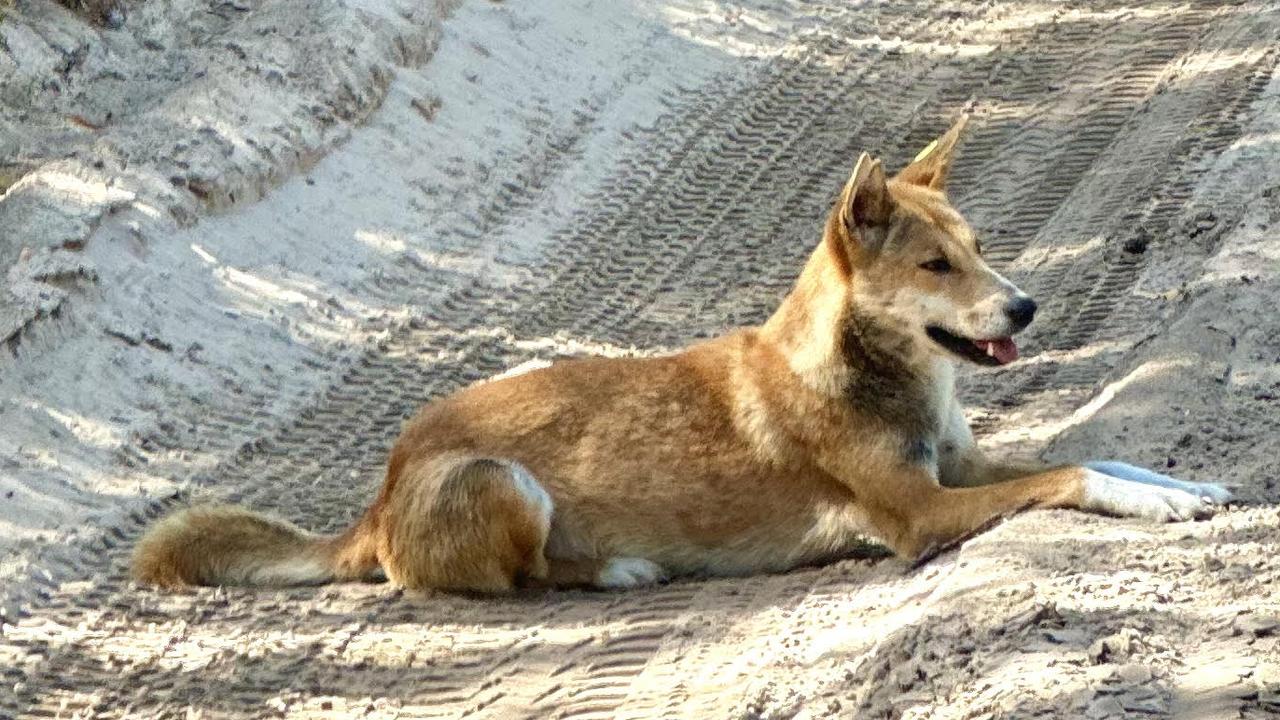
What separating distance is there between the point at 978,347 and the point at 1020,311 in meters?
0.21

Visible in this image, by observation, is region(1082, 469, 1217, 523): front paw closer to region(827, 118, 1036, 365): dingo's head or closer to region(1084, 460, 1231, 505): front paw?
region(1084, 460, 1231, 505): front paw

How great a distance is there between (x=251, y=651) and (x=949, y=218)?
9.30ft

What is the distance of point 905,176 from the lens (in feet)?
23.2

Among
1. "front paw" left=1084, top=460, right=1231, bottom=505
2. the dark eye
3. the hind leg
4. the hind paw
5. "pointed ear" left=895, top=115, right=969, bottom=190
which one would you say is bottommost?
the hind paw

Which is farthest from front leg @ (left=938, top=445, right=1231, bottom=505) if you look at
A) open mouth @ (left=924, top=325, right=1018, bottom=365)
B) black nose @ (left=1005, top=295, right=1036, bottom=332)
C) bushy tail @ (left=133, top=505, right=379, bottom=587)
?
bushy tail @ (left=133, top=505, right=379, bottom=587)

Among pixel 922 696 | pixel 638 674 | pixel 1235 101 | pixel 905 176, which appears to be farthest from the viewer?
pixel 1235 101

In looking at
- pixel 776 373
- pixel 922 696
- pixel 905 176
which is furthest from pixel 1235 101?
pixel 922 696

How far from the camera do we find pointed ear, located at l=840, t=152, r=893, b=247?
6.47 meters

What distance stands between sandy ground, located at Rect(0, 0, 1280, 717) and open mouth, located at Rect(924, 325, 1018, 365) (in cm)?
64

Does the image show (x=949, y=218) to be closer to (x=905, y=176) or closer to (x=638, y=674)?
(x=905, y=176)

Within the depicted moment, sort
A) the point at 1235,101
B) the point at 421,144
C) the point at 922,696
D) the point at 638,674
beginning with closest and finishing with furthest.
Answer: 1. the point at 922,696
2. the point at 638,674
3. the point at 1235,101
4. the point at 421,144

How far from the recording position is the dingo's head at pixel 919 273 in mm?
6359

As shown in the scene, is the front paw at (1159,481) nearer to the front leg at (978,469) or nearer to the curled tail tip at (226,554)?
the front leg at (978,469)

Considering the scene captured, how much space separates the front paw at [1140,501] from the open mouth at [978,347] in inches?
21.4
